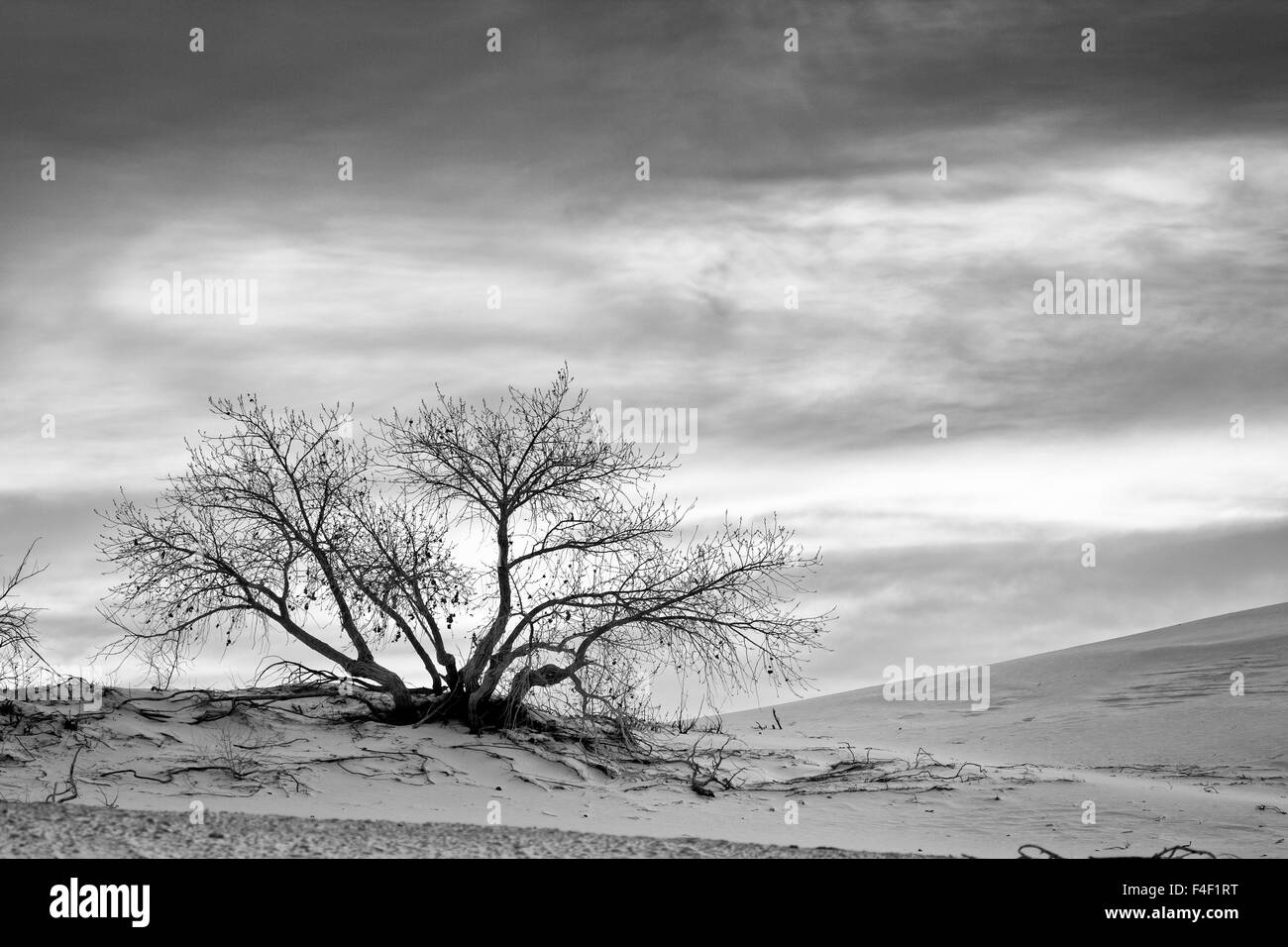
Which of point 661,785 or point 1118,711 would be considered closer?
point 661,785

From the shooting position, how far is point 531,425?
17125 mm

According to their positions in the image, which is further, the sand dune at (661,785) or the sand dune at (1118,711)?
the sand dune at (1118,711)

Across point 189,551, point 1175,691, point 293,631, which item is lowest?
point 1175,691

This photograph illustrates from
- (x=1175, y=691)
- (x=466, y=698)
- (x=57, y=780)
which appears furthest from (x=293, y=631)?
(x=1175, y=691)

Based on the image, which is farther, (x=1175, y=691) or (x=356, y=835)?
(x=1175, y=691)

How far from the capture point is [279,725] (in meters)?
16.6

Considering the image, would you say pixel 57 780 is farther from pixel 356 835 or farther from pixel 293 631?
pixel 356 835

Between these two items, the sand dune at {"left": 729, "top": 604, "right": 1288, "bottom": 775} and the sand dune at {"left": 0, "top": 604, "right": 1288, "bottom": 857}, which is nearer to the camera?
the sand dune at {"left": 0, "top": 604, "right": 1288, "bottom": 857}

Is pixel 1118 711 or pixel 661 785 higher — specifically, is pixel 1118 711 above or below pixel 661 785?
below

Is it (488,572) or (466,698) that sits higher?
(488,572)

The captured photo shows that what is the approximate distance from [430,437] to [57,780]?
21.7 feet
